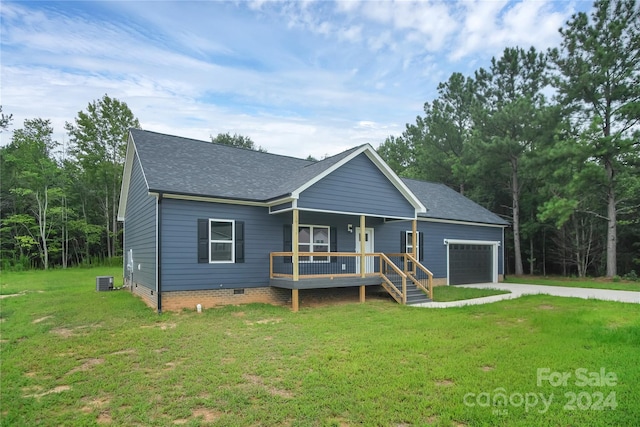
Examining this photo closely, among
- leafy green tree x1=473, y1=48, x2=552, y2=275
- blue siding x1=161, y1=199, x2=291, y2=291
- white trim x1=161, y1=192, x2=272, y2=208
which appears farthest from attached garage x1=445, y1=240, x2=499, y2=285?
white trim x1=161, y1=192, x2=272, y2=208

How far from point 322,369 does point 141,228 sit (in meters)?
9.67

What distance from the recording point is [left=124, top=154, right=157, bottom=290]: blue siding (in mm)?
11047

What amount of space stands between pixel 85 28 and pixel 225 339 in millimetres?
9268

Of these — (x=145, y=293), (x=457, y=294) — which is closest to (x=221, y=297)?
(x=145, y=293)

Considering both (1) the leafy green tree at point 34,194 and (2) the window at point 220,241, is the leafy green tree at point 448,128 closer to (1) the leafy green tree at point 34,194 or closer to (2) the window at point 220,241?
(2) the window at point 220,241

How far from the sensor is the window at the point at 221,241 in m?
11.1

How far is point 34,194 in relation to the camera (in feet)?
84.4

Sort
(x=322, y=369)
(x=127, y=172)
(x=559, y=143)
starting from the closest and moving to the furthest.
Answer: (x=322, y=369), (x=127, y=172), (x=559, y=143)

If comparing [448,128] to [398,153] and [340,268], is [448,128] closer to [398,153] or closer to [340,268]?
[398,153]

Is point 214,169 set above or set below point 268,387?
above

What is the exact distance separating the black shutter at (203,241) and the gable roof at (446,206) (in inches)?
372

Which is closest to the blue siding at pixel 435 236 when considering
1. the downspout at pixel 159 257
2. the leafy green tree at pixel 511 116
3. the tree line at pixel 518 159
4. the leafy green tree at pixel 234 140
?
the tree line at pixel 518 159

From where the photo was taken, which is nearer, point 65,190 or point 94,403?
point 94,403

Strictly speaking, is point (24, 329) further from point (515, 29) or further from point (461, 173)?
point (461, 173)
